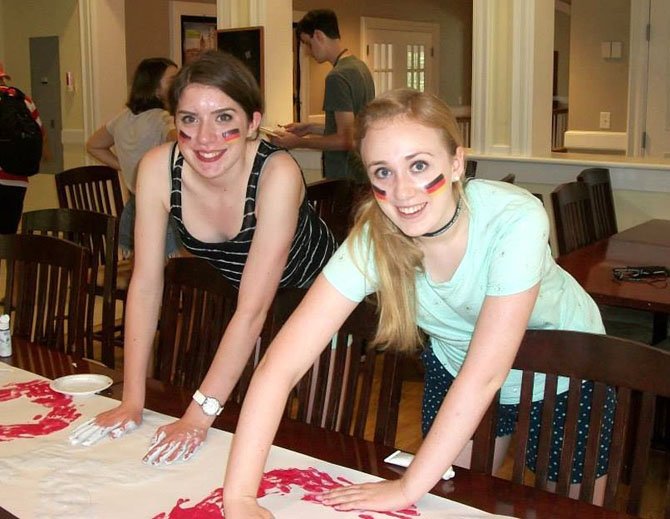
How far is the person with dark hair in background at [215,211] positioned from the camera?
1663 millimetres

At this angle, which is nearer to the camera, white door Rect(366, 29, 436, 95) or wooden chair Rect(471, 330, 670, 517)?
wooden chair Rect(471, 330, 670, 517)

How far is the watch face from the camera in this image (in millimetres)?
1569

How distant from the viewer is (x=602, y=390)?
137cm

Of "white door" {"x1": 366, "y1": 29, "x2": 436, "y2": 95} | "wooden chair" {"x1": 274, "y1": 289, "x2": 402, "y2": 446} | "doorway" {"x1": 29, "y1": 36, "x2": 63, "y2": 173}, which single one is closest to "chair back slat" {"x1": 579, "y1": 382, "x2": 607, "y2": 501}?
"wooden chair" {"x1": 274, "y1": 289, "x2": 402, "y2": 446}

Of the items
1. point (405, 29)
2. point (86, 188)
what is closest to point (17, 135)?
point (86, 188)

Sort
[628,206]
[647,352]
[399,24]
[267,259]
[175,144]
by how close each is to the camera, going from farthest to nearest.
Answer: [399,24], [628,206], [175,144], [267,259], [647,352]

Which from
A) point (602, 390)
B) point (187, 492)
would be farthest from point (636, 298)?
point (187, 492)

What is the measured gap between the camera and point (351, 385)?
1.68m

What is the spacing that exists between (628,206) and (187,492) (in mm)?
3019

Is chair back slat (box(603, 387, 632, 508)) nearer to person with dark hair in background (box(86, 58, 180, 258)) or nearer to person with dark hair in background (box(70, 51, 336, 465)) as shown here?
person with dark hair in background (box(70, 51, 336, 465))

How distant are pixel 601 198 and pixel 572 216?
21.1 inches

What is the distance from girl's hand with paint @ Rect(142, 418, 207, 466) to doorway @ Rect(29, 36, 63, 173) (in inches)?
205

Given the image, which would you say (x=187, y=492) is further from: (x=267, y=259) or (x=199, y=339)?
(x=199, y=339)

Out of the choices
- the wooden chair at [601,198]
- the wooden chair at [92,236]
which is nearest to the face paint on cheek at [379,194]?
the wooden chair at [92,236]
